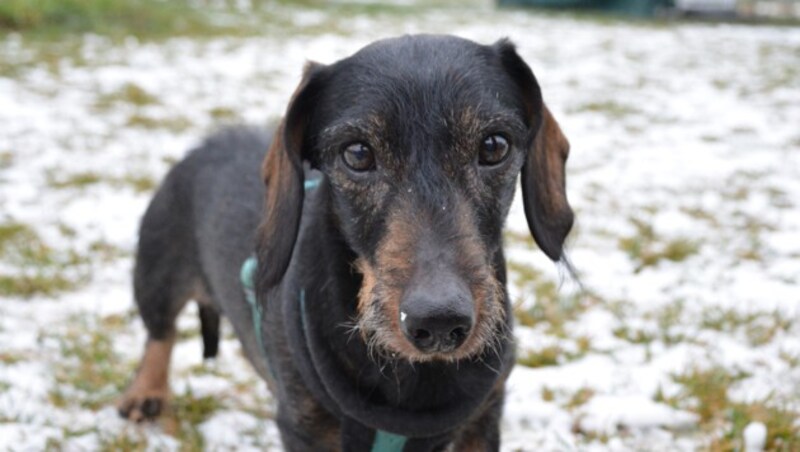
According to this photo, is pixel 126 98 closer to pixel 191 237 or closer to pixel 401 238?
pixel 191 237

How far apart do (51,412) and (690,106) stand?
8.22 meters

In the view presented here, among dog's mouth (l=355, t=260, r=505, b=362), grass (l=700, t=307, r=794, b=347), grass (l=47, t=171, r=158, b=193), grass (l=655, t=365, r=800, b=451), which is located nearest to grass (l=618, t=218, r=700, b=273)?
grass (l=700, t=307, r=794, b=347)

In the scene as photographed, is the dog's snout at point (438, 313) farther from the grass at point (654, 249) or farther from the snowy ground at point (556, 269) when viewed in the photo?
the grass at point (654, 249)

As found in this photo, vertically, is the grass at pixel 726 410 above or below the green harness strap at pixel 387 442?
below

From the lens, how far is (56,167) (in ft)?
20.9

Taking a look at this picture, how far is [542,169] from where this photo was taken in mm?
2477

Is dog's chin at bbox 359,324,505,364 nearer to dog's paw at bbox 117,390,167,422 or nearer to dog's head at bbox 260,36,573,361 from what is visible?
dog's head at bbox 260,36,573,361

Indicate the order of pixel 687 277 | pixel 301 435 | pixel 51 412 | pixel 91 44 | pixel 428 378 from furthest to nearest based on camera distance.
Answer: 1. pixel 91 44
2. pixel 687 277
3. pixel 51 412
4. pixel 301 435
5. pixel 428 378

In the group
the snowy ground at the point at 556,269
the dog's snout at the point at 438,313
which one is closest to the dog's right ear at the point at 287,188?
the dog's snout at the point at 438,313

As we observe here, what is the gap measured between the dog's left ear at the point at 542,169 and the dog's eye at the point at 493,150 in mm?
210

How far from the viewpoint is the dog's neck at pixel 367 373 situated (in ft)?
7.39

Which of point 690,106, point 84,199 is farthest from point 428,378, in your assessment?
point 690,106

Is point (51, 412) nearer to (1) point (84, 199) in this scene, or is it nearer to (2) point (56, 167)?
(1) point (84, 199)

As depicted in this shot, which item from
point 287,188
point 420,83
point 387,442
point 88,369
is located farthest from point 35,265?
point 420,83
